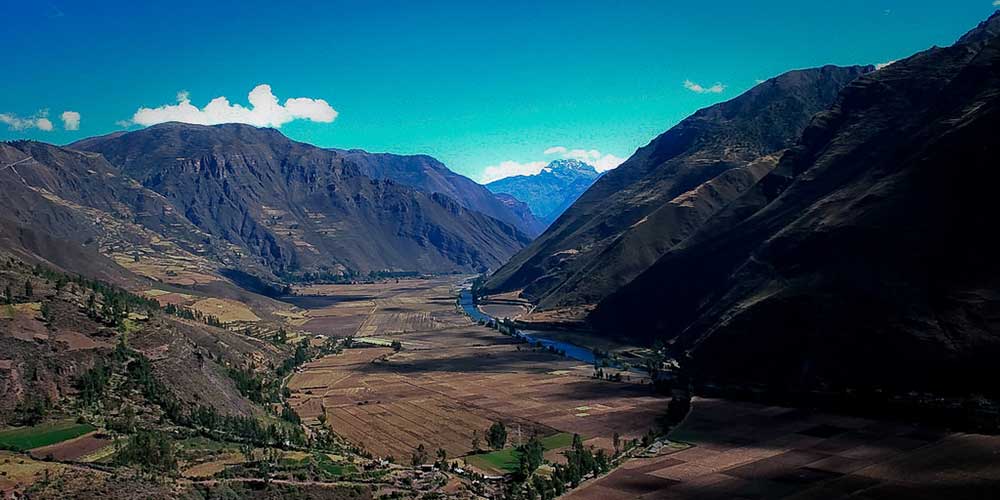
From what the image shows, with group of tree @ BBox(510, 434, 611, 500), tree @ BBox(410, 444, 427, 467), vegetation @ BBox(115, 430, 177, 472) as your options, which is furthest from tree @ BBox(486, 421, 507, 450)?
vegetation @ BBox(115, 430, 177, 472)

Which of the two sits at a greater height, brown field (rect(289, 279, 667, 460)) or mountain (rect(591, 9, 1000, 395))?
mountain (rect(591, 9, 1000, 395))

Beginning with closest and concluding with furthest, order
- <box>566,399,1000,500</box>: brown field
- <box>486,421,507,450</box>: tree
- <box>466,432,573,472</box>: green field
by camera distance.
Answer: <box>566,399,1000,500</box>: brown field, <box>466,432,573,472</box>: green field, <box>486,421,507,450</box>: tree

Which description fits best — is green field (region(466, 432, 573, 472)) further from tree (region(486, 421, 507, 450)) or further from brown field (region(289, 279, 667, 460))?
brown field (region(289, 279, 667, 460))

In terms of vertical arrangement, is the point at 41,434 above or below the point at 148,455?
above

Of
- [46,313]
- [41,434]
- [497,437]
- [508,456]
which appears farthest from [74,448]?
[497,437]

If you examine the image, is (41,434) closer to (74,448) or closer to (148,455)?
(74,448)

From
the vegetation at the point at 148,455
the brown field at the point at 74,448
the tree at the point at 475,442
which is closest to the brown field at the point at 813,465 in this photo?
the tree at the point at 475,442
